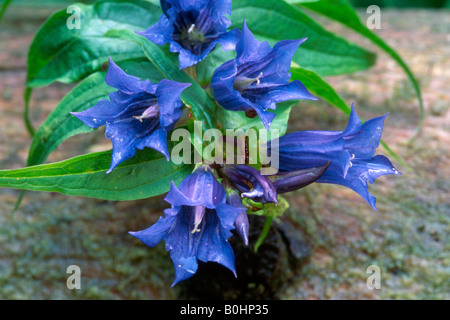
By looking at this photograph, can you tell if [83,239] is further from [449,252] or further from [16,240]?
[449,252]

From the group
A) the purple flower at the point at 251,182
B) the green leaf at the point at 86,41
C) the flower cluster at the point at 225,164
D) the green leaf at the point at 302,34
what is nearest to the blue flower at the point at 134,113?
the flower cluster at the point at 225,164

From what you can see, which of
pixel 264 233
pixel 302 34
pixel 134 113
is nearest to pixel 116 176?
pixel 134 113

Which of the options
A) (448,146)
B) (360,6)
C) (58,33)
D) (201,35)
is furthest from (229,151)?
(360,6)

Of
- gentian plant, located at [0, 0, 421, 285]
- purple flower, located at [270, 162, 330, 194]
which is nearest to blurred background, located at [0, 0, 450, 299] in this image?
gentian plant, located at [0, 0, 421, 285]

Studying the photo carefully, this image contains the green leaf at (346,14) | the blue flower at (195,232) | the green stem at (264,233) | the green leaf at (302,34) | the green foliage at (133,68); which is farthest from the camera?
the green leaf at (346,14)

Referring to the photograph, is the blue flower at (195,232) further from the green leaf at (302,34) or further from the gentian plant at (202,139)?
the green leaf at (302,34)

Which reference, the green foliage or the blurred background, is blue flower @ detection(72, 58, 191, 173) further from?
the blurred background

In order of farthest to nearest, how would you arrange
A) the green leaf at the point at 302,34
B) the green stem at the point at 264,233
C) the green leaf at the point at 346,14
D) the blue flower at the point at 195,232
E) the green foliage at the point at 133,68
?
1. the green leaf at the point at 346,14
2. the green leaf at the point at 302,34
3. the green stem at the point at 264,233
4. the green foliage at the point at 133,68
5. the blue flower at the point at 195,232
